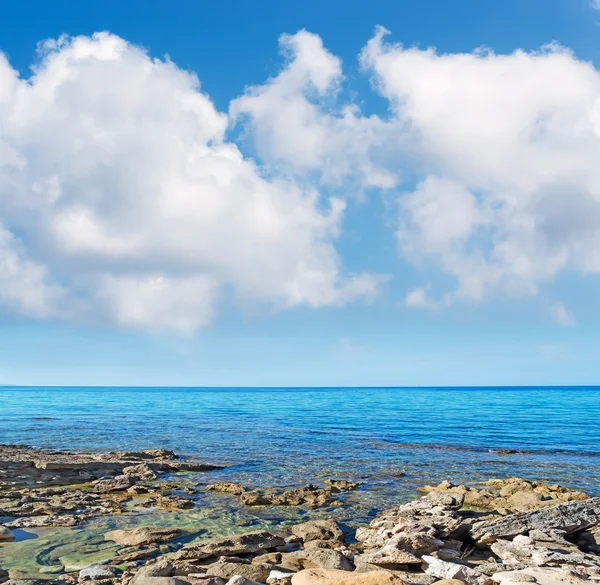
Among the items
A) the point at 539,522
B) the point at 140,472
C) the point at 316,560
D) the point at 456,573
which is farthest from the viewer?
the point at 140,472

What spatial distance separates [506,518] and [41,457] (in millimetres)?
18183

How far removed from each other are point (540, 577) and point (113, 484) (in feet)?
44.0

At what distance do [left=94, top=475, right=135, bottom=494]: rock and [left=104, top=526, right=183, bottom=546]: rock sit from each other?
16.4 ft

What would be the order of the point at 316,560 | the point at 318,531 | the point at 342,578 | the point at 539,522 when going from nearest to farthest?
1. the point at 342,578
2. the point at 316,560
3. the point at 539,522
4. the point at 318,531

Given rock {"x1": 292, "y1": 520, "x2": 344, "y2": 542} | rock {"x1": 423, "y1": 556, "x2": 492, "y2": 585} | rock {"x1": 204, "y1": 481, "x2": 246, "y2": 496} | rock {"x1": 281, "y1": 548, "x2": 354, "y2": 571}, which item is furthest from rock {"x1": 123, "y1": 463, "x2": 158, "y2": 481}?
rock {"x1": 423, "y1": 556, "x2": 492, "y2": 585}

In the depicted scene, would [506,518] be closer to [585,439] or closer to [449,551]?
[449,551]

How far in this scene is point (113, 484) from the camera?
54.2 ft

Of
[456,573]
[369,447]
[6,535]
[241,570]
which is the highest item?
[456,573]

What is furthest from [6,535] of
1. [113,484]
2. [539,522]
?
[539,522]

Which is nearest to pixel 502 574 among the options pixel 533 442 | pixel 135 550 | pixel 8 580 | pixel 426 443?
pixel 135 550

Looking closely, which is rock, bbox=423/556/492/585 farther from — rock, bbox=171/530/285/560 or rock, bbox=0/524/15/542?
rock, bbox=0/524/15/542

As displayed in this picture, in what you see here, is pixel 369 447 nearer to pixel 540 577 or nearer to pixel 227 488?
pixel 227 488

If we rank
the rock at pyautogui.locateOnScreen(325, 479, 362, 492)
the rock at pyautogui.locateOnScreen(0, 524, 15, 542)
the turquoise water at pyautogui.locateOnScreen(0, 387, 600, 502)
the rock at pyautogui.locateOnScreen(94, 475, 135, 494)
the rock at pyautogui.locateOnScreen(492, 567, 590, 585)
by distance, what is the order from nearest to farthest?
the rock at pyautogui.locateOnScreen(492, 567, 590, 585), the rock at pyautogui.locateOnScreen(0, 524, 15, 542), the rock at pyautogui.locateOnScreen(94, 475, 135, 494), the rock at pyautogui.locateOnScreen(325, 479, 362, 492), the turquoise water at pyautogui.locateOnScreen(0, 387, 600, 502)

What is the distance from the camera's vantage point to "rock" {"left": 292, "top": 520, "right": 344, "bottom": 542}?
A: 1145 centimetres
